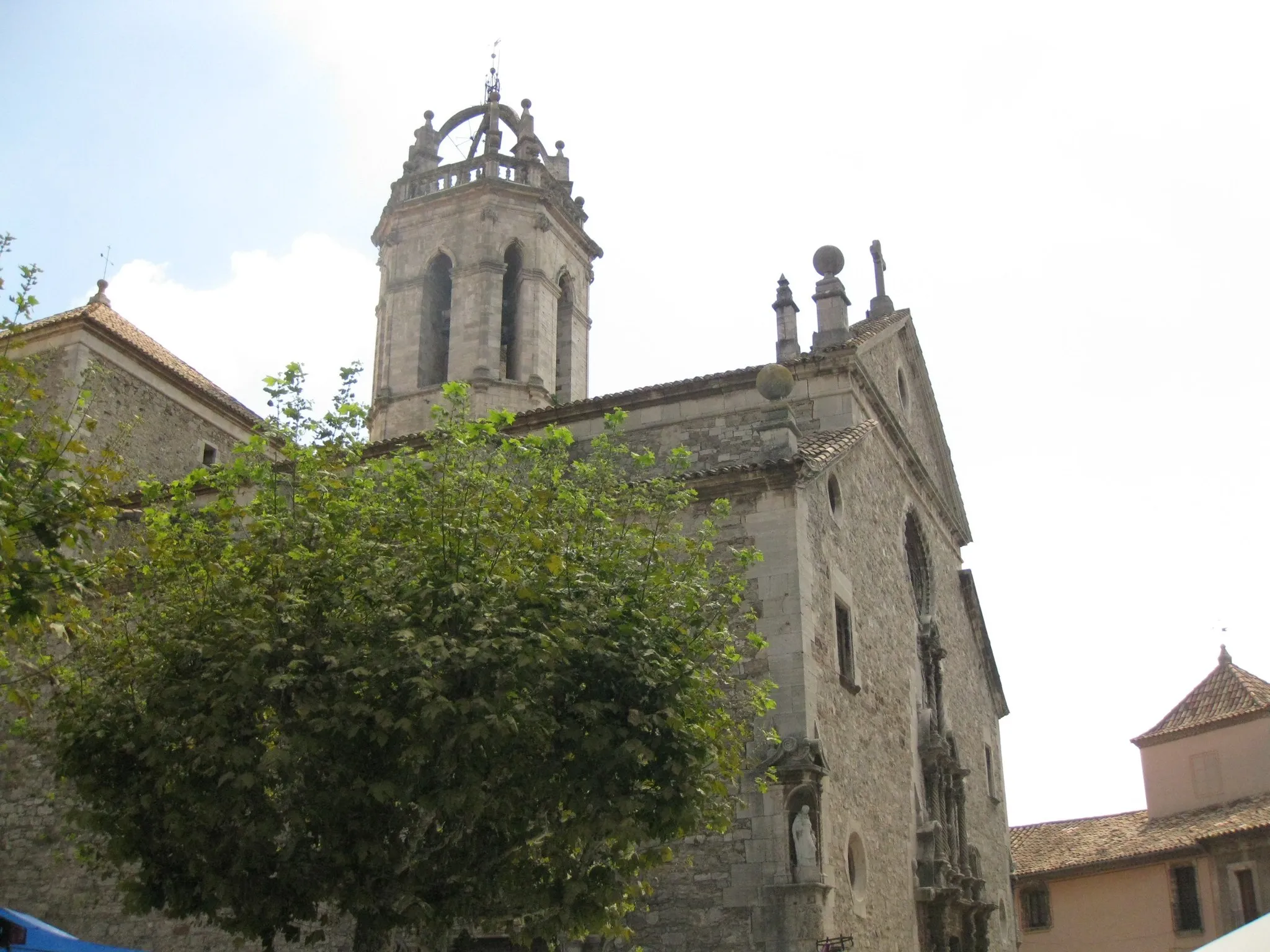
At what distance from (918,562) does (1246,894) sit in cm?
1153

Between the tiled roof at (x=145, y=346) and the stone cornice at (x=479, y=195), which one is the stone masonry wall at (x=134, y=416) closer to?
the tiled roof at (x=145, y=346)

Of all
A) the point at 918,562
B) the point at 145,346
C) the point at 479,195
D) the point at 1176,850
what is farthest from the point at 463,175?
the point at 1176,850

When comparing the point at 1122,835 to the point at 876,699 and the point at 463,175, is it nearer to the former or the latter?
the point at 876,699

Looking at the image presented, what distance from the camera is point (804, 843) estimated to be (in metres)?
13.0

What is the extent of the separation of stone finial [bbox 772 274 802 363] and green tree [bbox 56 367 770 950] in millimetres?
9382

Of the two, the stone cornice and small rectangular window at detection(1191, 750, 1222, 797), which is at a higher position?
the stone cornice

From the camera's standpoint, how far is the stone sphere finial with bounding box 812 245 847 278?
19.7 m

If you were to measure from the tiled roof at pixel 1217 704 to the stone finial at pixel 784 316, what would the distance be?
55.3ft

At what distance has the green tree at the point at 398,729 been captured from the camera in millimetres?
9227

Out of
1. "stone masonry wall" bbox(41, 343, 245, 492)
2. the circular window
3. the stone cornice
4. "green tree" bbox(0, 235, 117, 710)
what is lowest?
the circular window

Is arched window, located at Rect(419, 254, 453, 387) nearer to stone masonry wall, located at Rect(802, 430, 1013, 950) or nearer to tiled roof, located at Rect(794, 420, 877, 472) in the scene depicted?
stone masonry wall, located at Rect(802, 430, 1013, 950)

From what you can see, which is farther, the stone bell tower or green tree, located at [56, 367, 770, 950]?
the stone bell tower

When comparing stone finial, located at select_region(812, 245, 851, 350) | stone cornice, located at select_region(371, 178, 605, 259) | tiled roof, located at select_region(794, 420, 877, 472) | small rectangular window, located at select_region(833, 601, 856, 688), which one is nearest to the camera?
tiled roof, located at select_region(794, 420, 877, 472)

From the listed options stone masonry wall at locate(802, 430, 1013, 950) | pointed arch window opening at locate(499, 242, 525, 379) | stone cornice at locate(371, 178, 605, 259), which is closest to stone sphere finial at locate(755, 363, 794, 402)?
stone masonry wall at locate(802, 430, 1013, 950)
